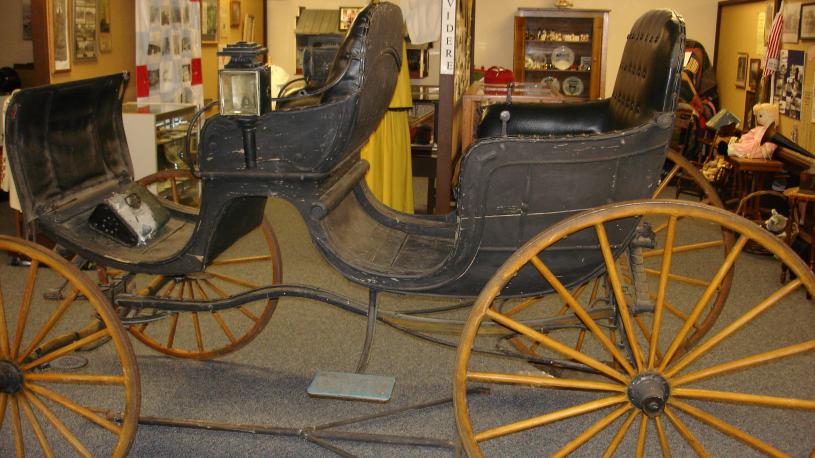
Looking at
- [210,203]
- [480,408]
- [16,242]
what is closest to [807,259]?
[480,408]

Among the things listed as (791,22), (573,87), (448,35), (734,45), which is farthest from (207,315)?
(734,45)

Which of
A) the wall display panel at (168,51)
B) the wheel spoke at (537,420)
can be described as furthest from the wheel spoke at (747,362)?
the wall display panel at (168,51)

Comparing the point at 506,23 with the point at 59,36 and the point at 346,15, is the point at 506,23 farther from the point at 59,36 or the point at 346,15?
the point at 59,36

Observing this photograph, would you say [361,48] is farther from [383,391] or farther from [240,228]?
[383,391]

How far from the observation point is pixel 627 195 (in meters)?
2.36

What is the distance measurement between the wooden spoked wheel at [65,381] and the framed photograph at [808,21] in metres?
5.12

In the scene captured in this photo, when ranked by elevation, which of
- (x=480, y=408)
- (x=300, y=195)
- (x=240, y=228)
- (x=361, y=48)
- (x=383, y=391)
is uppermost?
(x=361, y=48)

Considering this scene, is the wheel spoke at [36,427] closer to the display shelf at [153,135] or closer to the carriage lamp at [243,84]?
the carriage lamp at [243,84]

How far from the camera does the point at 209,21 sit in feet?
23.6

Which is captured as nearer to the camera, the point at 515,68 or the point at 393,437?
the point at 393,437

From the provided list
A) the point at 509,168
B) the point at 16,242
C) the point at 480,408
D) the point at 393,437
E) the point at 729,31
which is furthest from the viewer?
the point at 729,31

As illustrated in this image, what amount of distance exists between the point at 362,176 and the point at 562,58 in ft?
22.5

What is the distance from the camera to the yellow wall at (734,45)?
7977 millimetres

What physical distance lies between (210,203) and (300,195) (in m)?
0.29
